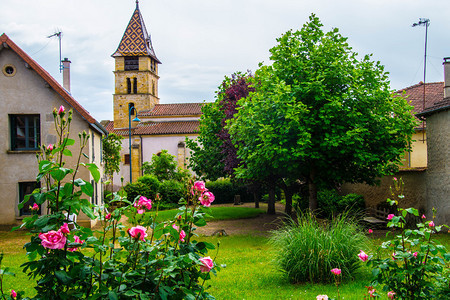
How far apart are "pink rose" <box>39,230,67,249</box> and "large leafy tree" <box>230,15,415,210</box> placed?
34.6ft

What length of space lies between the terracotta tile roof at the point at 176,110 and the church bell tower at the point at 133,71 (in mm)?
7217

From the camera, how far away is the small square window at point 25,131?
1811 cm

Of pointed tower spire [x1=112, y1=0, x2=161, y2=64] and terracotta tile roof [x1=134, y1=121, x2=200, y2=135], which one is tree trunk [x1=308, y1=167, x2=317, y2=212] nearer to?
terracotta tile roof [x1=134, y1=121, x2=200, y2=135]

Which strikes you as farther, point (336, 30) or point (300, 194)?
point (300, 194)

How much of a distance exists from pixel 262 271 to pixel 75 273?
21.7 feet

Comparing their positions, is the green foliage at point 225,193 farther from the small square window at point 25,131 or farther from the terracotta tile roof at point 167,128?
the small square window at point 25,131

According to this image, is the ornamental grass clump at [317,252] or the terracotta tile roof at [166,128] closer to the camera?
the ornamental grass clump at [317,252]

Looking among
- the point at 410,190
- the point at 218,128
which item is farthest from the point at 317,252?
the point at 218,128

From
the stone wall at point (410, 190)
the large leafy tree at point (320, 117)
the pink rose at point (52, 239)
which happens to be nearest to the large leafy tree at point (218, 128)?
the large leafy tree at point (320, 117)

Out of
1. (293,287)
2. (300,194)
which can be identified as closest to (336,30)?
(300,194)

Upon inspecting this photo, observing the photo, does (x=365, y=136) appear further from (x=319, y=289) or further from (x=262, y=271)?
(x=319, y=289)

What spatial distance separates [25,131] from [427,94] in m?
22.2

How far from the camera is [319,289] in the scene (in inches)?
280

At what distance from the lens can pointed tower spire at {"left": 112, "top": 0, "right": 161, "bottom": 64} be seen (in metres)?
56.6
